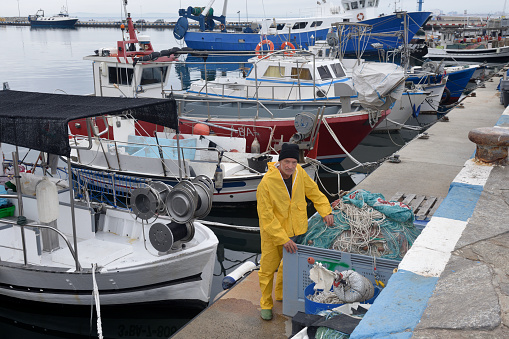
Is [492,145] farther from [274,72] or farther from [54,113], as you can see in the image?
[274,72]

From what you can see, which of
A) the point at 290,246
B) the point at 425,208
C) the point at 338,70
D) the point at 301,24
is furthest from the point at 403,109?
the point at 301,24

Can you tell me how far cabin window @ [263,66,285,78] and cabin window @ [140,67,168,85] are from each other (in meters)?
3.26

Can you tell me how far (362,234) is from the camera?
438 cm

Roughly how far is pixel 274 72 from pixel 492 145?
1058 centimetres

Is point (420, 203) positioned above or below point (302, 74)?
below

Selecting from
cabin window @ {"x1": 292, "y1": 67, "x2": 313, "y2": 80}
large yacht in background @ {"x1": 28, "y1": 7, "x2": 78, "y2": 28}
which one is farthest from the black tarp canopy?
large yacht in background @ {"x1": 28, "y1": 7, "x2": 78, "y2": 28}

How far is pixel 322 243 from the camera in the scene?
Answer: 14.9ft

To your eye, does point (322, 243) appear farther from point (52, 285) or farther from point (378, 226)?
point (52, 285)

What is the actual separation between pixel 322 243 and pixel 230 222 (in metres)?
6.62

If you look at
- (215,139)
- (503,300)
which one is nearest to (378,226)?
(503,300)

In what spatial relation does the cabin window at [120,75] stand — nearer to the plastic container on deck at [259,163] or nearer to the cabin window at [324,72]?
the plastic container on deck at [259,163]

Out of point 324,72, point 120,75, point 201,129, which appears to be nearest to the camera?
point 201,129

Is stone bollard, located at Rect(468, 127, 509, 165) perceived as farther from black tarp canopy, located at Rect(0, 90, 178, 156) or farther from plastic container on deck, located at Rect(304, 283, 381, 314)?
black tarp canopy, located at Rect(0, 90, 178, 156)

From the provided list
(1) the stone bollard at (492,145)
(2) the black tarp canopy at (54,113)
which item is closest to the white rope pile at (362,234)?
(1) the stone bollard at (492,145)
